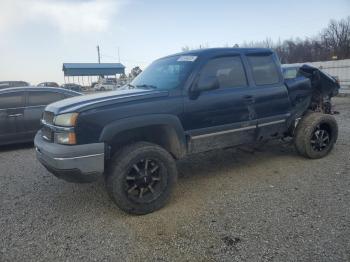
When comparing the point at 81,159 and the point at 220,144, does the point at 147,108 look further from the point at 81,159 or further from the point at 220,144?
the point at 220,144

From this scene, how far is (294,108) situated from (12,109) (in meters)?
5.97

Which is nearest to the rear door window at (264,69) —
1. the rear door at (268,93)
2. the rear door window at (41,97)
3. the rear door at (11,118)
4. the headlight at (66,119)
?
the rear door at (268,93)

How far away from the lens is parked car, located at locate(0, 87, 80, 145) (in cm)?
732

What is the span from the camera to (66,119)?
3.59m

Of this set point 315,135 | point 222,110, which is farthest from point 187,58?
point 315,135

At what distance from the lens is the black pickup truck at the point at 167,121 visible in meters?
3.60

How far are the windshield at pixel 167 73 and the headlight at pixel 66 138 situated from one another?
54.7 inches

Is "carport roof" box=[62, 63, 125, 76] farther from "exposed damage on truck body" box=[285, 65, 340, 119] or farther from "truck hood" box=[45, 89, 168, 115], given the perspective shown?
"truck hood" box=[45, 89, 168, 115]

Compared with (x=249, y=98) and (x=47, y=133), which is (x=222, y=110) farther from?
(x=47, y=133)

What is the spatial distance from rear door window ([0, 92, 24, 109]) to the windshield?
148 inches

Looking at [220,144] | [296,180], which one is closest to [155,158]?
[220,144]

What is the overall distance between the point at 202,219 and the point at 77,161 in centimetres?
152

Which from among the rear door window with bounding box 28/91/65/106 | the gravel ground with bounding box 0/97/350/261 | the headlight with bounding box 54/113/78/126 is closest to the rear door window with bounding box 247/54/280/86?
the gravel ground with bounding box 0/97/350/261

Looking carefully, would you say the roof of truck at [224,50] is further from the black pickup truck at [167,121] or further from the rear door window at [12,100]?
the rear door window at [12,100]
